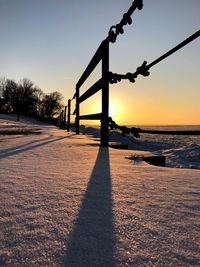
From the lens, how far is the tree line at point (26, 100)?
2258 inches

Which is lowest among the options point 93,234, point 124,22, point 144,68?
point 93,234

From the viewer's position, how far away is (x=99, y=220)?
0.96 metres

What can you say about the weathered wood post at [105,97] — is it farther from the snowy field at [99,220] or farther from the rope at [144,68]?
the snowy field at [99,220]

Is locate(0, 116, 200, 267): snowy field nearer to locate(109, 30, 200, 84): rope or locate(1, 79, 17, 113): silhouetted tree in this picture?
locate(109, 30, 200, 84): rope

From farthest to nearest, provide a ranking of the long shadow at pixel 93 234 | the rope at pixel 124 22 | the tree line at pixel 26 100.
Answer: the tree line at pixel 26 100 → the rope at pixel 124 22 → the long shadow at pixel 93 234

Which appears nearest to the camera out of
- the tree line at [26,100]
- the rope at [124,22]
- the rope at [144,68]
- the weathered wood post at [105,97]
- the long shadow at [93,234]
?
the long shadow at [93,234]

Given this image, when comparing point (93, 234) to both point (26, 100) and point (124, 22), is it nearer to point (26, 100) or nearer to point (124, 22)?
point (124, 22)

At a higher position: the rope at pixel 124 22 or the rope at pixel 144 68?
the rope at pixel 124 22

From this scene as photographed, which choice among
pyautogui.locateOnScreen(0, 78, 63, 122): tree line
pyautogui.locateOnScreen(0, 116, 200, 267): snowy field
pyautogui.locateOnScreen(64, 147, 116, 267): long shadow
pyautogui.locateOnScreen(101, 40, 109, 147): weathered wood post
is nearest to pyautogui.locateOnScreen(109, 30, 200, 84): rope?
pyautogui.locateOnScreen(101, 40, 109, 147): weathered wood post

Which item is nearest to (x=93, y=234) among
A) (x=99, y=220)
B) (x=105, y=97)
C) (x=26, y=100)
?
(x=99, y=220)

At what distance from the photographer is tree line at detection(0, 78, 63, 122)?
57344 mm

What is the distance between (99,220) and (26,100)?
59162mm

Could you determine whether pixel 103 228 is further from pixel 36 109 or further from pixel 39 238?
pixel 36 109

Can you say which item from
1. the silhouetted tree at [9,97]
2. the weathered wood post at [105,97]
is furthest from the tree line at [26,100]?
the weathered wood post at [105,97]
